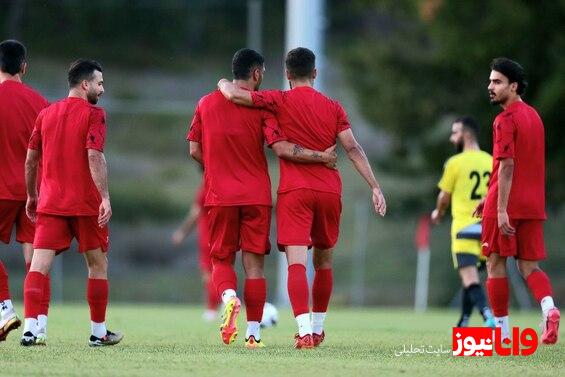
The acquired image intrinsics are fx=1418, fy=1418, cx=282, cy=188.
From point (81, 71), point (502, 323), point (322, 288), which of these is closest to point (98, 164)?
point (81, 71)

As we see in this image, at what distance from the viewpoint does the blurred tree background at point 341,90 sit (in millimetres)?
26234

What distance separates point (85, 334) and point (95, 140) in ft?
9.06

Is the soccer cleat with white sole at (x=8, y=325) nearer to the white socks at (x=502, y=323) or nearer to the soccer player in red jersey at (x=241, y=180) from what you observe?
the soccer player in red jersey at (x=241, y=180)

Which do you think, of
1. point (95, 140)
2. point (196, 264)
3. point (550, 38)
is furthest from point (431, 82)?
point (95, 140)

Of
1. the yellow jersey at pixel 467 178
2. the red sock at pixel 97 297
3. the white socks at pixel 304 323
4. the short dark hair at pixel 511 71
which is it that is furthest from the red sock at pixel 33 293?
the yellow jersey at pixel 467 178

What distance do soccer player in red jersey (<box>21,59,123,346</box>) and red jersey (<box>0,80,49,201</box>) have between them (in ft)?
1.46

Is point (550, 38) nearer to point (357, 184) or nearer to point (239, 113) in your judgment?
point (357, 184)

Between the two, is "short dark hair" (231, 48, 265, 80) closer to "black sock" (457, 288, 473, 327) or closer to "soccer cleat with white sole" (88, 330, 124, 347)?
"soccer cleat with white sole" (88, 330, 124, 347)

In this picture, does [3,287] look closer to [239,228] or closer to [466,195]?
[239,228]

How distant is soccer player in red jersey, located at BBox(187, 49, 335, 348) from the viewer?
1035cm

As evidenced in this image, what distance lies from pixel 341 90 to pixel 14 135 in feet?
98.8

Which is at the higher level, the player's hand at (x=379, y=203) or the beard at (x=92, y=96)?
the beard at (x=92, y=96)

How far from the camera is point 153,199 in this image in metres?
32.7

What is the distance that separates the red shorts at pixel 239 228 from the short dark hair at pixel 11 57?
A: 184 centimetres
